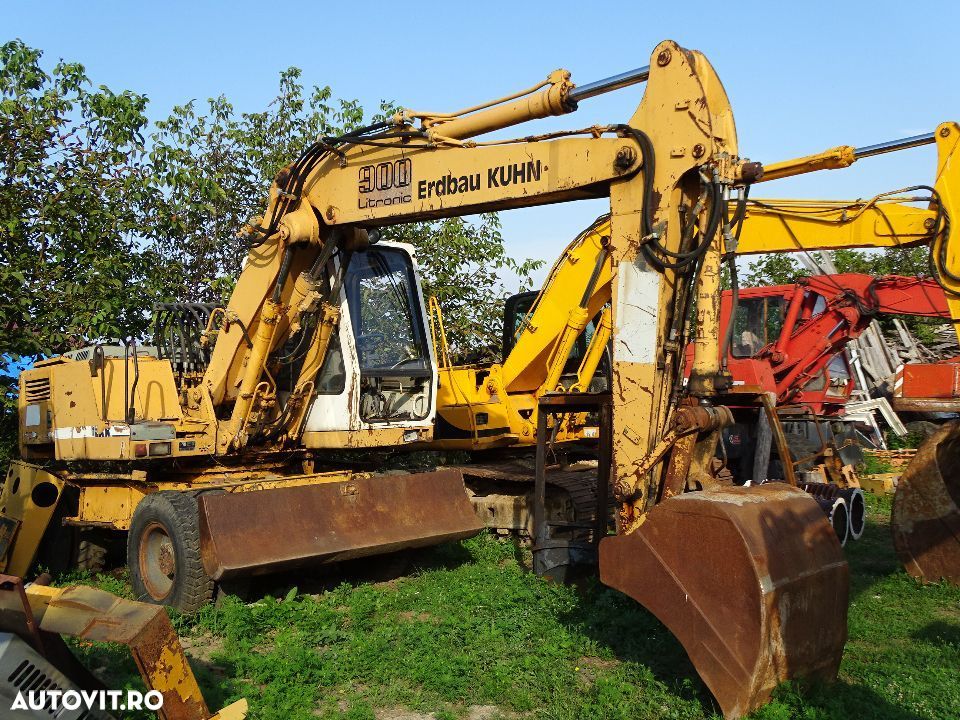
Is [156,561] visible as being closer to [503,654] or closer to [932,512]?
[503,654]

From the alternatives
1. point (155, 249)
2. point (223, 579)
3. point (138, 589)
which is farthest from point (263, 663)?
point (155, 249)

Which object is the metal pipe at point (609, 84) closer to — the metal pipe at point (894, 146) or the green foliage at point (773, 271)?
the metal pipe at point (894, 146)

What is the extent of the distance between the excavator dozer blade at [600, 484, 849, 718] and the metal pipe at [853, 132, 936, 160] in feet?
12.8

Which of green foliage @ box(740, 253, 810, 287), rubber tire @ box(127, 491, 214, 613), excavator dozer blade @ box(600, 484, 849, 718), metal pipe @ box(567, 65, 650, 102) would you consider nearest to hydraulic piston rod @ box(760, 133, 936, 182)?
metal pipe @ box(567, 65, 650, 102)

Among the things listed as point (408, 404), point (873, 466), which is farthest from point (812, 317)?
point (408, 404)

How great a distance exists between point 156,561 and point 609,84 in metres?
5.03

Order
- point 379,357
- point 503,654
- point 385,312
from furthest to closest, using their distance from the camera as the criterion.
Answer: point 385,312, point 379,357, point 503,654

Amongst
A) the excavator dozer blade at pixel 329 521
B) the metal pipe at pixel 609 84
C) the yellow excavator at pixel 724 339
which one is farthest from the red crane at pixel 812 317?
the metal pipe at pixel 609 84

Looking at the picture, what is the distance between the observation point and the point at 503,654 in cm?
562

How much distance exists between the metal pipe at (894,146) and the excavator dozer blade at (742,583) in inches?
154

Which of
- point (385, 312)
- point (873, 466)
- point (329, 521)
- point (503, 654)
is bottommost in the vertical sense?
point (503, 654)

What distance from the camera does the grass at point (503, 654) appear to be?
4.83 m

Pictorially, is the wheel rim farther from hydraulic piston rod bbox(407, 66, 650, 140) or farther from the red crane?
the red crane

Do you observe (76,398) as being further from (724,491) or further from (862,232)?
(862,232)
